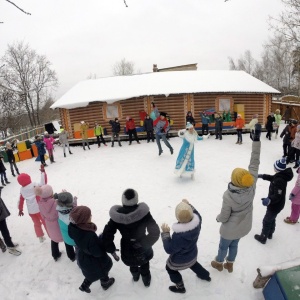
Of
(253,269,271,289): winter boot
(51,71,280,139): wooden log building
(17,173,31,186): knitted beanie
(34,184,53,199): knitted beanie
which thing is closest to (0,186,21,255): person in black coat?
(17,173,31,186): knitted beanie

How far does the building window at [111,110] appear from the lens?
601 inches

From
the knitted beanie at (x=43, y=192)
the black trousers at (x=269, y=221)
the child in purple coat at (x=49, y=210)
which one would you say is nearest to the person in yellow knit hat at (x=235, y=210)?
the black trousers at (x=269, y=221)

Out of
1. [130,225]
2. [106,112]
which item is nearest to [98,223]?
[130,225]

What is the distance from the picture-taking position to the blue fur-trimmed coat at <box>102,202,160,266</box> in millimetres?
2916

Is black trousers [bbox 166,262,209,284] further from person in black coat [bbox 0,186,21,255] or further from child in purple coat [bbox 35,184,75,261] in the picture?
person in black coat [bbox 0,186,21,255]

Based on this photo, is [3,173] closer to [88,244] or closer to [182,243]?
[88,244]

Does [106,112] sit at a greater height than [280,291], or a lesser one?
greater

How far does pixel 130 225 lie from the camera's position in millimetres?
2953

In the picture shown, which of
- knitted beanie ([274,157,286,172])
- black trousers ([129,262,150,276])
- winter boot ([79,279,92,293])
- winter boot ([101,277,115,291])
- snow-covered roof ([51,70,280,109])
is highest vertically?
snow-covered roof ([51,70,280,109])

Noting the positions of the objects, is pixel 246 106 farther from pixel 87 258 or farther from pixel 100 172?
pixel 87 258

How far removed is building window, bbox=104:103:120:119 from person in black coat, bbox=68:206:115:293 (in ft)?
42.1

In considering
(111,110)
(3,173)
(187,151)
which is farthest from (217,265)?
(111,110)

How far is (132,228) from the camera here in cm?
298

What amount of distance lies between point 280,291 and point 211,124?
44.3ft
